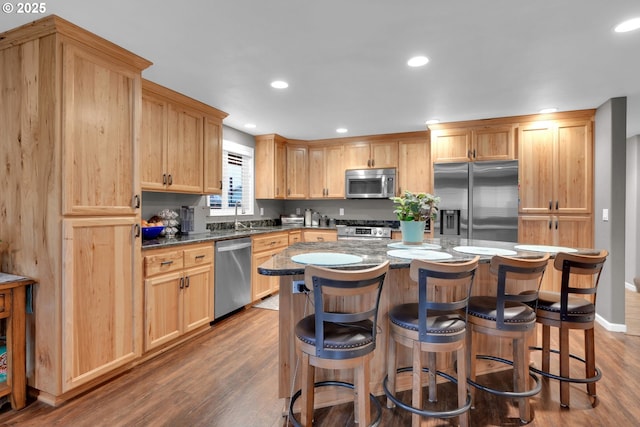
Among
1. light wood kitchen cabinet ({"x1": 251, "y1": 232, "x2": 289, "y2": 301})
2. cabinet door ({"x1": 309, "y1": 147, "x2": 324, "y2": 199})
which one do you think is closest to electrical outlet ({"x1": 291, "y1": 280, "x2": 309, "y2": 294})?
light wood kitchen cabinet ({"x1": 251, "y1": 232, "x2": 289, "y2": 301})

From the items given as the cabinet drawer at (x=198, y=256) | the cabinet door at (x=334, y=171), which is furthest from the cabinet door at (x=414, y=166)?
the cabinet drawer at (x=198, y=256)

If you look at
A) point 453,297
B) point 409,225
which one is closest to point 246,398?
point 453,297

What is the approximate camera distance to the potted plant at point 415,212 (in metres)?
2.56

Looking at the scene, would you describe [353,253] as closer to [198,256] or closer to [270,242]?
[198,256]

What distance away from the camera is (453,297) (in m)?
2.27

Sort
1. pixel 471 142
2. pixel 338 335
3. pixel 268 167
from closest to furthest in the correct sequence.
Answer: pixel 338 335, pixel 471 142, pixel 268 167

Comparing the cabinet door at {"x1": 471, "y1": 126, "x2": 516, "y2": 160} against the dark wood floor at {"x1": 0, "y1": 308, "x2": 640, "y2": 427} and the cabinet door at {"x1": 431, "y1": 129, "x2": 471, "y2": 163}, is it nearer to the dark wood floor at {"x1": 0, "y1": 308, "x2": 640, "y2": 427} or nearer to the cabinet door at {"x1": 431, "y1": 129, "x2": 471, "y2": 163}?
the cabinet door at {"x1": 431, "y1": 129, "x2": 471, "y2": 163}

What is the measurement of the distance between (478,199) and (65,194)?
410cm

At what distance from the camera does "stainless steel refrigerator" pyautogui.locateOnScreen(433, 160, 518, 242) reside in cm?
397

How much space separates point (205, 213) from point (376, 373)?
258 centimetres

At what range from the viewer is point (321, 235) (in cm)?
514

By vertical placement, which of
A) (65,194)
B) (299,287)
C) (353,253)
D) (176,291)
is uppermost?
(65,194)

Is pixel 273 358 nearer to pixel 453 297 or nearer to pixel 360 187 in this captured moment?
pixel 453 297

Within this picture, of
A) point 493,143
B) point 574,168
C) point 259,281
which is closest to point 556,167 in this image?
point 574,168
